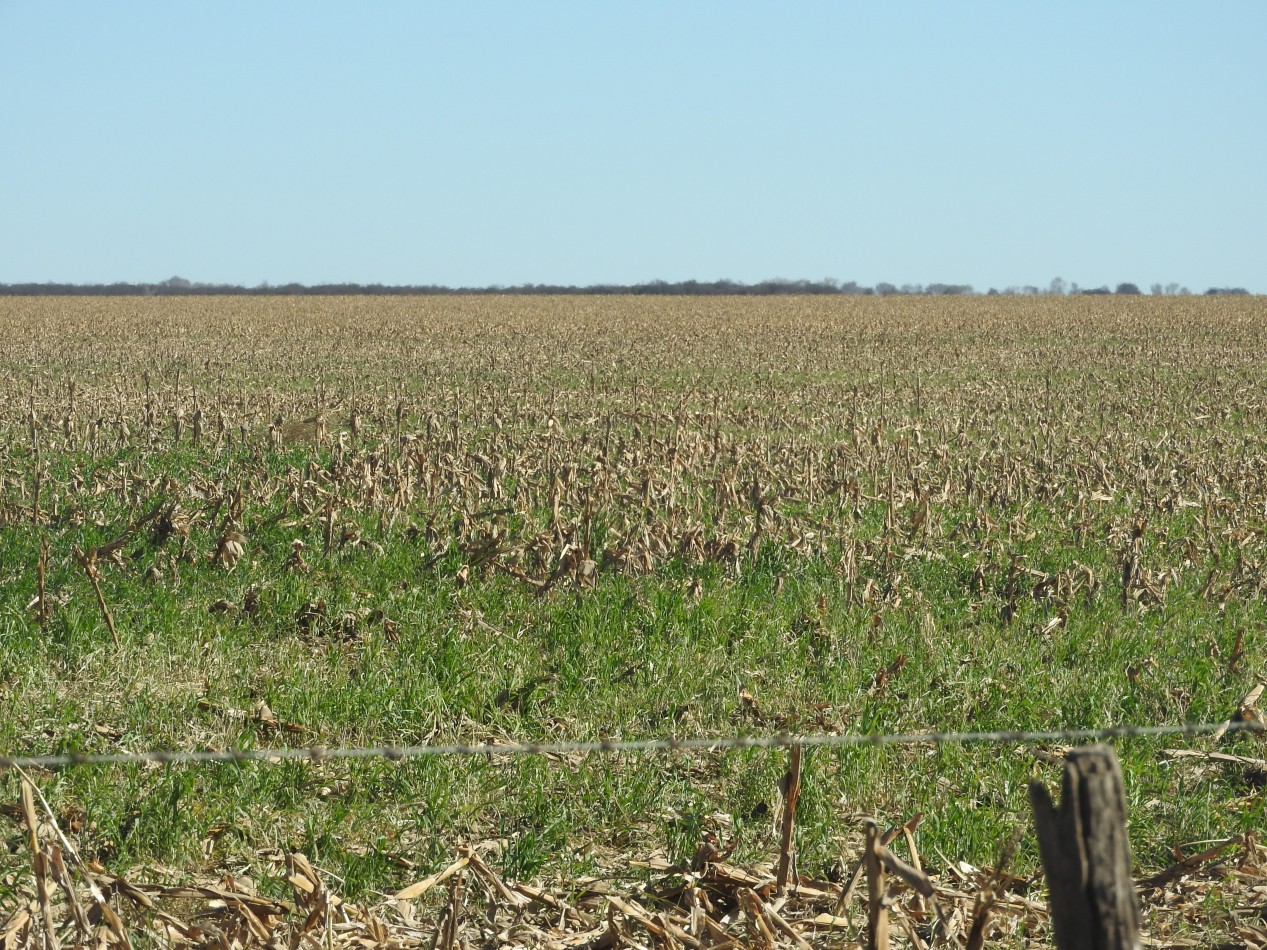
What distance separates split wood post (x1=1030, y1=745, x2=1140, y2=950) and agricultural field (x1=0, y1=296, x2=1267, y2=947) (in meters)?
2.61

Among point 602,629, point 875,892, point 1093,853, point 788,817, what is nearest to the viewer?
point 1093,853

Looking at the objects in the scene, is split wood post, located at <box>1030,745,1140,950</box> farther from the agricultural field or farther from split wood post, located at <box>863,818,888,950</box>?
the agricultural field

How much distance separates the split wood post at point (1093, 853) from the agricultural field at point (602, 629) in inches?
103

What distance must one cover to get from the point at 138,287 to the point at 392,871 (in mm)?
136112

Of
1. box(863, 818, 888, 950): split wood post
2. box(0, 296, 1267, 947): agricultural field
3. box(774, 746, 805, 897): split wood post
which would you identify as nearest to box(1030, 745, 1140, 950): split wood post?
box(863, 818, 888, 950): split wood post

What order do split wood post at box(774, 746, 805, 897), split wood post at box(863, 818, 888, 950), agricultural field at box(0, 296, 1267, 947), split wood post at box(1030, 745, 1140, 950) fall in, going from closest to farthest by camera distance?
split wood post at box(1030, 745, 1140, 950)
split wood post at box(863, 818, 888, 950)
split wood post at box(774, 746, 805, 897)
agricultural field at box(0, 296, 1267, 947)

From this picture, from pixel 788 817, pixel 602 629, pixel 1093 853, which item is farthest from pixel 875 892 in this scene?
pixel 602 629

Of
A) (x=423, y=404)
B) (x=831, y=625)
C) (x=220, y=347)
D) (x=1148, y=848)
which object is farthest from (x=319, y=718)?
(x=220, y=347)

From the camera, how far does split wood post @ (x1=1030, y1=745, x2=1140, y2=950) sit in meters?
2.56

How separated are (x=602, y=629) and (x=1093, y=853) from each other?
5.31m

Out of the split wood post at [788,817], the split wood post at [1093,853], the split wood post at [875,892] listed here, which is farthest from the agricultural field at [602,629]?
the split wood post at [1093,853]

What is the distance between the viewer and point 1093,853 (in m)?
2.57

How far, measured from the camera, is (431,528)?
30.3 feet

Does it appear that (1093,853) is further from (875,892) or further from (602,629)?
(602,629)
